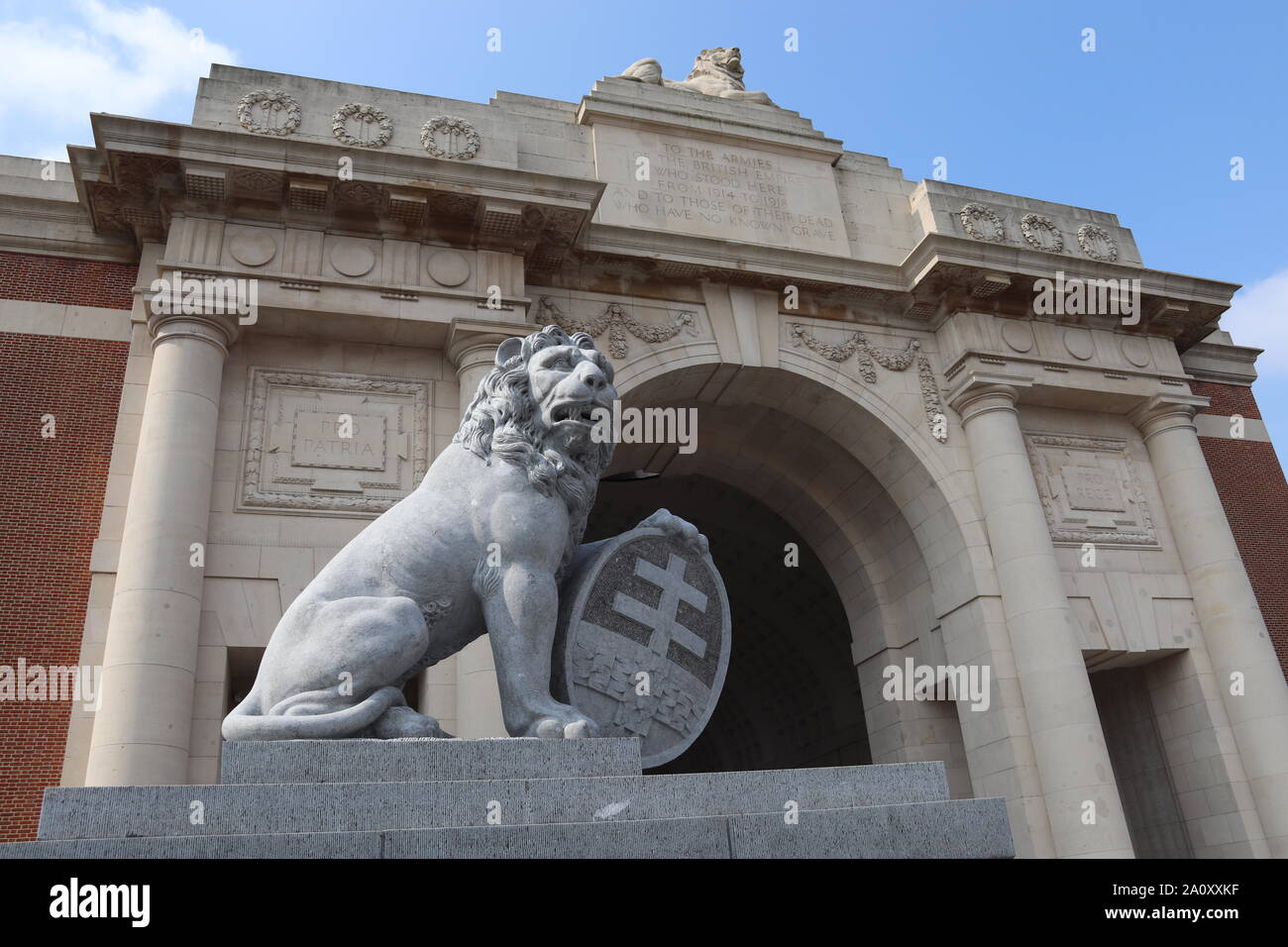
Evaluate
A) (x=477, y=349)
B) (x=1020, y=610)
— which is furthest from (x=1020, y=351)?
(x=477, y=349)

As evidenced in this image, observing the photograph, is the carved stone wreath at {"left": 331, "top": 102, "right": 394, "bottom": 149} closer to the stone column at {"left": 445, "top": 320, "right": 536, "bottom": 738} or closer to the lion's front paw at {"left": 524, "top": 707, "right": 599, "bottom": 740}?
the stone column at {"left": 445, "top": 320, "right": 536, "bottom": 738}

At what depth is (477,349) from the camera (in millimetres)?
12531

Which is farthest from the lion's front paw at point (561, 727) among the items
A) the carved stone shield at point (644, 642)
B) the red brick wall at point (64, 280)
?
the red brick wall at point (64, 280)

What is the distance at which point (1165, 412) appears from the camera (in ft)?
53.0

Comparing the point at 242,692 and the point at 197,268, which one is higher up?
the point at 197,268

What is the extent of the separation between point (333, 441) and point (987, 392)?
959 centimetres

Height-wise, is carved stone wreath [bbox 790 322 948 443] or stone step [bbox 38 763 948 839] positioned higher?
carved stone wreath [bbox 790 322 948 443]

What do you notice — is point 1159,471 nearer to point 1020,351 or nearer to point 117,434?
point 1020,351

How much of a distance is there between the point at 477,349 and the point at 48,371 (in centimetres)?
517

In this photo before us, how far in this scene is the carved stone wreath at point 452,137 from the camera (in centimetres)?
1365

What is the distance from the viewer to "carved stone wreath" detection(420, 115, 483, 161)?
44.8 feet

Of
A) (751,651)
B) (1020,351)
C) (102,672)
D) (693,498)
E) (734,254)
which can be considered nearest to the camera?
(102,672)

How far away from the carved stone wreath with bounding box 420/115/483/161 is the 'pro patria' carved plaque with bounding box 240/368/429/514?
3.43 metres

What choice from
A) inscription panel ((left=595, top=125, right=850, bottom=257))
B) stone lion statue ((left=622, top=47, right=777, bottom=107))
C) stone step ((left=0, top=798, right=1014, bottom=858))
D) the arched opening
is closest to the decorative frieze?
inscription panel ((left=595, top=125, right=850, bottom=257))
